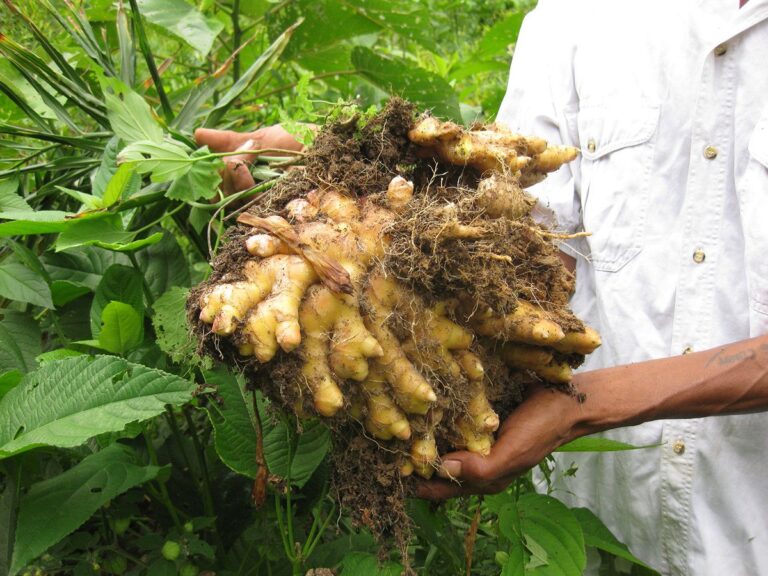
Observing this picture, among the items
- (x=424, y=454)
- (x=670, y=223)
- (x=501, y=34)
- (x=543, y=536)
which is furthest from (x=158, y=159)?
(x=501, y=34)

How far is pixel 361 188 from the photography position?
1.02m

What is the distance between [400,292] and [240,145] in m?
0.49

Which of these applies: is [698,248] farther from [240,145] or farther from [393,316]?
[240,145]

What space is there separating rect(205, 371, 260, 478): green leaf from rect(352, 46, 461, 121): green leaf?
2.75ft

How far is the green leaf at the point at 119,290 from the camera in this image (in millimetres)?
1169

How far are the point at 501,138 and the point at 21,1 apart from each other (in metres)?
1.18

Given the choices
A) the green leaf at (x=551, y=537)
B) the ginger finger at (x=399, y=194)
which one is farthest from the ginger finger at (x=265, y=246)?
the green leaf at (x=551, y=537)

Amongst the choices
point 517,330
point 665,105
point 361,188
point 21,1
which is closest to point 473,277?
point 517,330

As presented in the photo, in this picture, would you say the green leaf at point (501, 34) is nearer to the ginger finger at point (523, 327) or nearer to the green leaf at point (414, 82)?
the green leaf at point (414, 82)

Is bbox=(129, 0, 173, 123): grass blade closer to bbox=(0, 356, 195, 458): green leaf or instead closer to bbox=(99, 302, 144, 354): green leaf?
bbox=(99, 302, 144, 354): green leaf

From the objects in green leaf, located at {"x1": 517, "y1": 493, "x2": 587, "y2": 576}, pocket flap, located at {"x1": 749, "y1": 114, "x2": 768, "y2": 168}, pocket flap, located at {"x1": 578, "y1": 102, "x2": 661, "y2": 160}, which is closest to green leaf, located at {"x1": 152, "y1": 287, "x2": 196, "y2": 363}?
green leaf, located at {"x1": 517, "y1": 493, "x2": 587, "y2": 576}

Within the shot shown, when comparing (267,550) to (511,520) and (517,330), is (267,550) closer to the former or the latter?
(511,520)

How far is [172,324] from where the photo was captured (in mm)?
1174

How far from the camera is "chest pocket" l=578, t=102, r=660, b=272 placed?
1.37 metres
